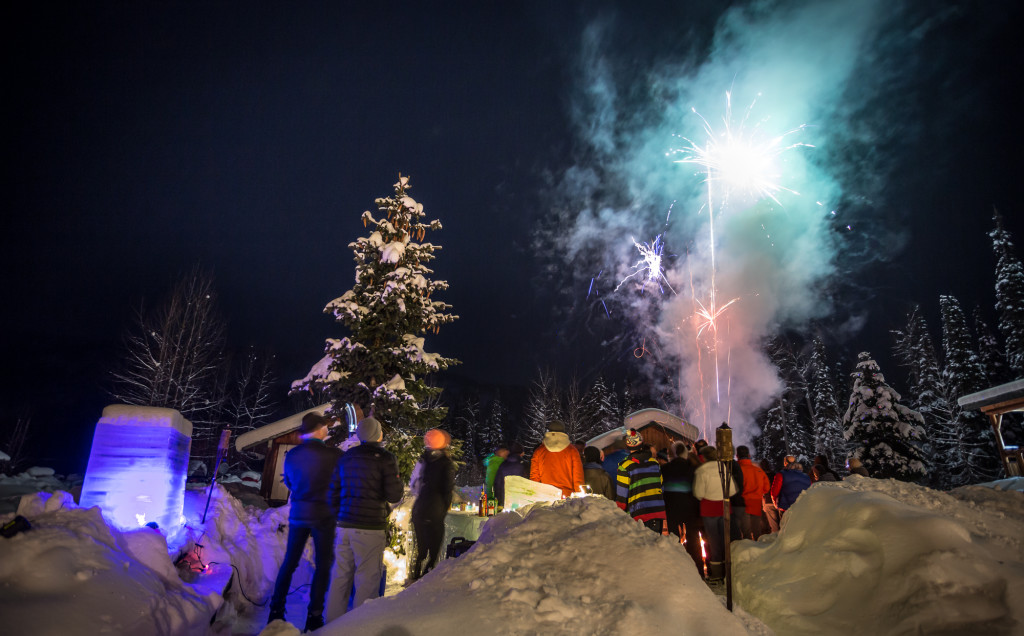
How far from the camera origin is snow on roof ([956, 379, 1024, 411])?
13.0m

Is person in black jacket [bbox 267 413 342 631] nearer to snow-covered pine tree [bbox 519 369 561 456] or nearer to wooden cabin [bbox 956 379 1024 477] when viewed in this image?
wooden cabin [bbox 956 379 1024 477]

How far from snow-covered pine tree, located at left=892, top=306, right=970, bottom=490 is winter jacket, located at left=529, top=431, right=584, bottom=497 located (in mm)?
27473

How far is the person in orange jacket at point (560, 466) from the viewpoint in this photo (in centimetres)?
758

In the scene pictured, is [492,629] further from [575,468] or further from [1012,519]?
[1012,519]

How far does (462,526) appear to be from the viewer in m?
8.80

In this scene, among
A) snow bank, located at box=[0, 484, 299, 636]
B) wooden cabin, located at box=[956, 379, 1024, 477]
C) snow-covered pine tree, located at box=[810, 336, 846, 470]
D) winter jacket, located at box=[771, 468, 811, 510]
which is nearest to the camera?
snow bank, located at box=[0, 484, 299, 636]

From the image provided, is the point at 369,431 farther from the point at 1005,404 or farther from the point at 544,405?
the point at 544,405

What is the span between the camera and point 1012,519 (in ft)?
17.1

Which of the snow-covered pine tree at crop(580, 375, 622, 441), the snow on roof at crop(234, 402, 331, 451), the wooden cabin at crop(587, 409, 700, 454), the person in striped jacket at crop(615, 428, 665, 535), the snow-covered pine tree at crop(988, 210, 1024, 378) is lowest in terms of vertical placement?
the person in striped jacket at crop(615, 428, 665, 535)

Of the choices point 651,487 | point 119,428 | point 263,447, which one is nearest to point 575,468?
point 651,487

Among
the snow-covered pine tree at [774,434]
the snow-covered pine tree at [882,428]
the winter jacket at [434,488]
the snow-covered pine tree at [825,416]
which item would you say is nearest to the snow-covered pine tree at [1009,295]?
the snow-covered pine tree at [882,428]

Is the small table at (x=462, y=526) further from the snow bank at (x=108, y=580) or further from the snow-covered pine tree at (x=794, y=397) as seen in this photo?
the snow-covered pine tree at (x=794, y=397)

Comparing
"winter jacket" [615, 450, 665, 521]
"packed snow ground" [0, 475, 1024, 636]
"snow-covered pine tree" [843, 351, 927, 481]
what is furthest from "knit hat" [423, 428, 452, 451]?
"snow-covered pine tree" [843, 351, 927, 481]

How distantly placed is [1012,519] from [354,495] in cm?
719
